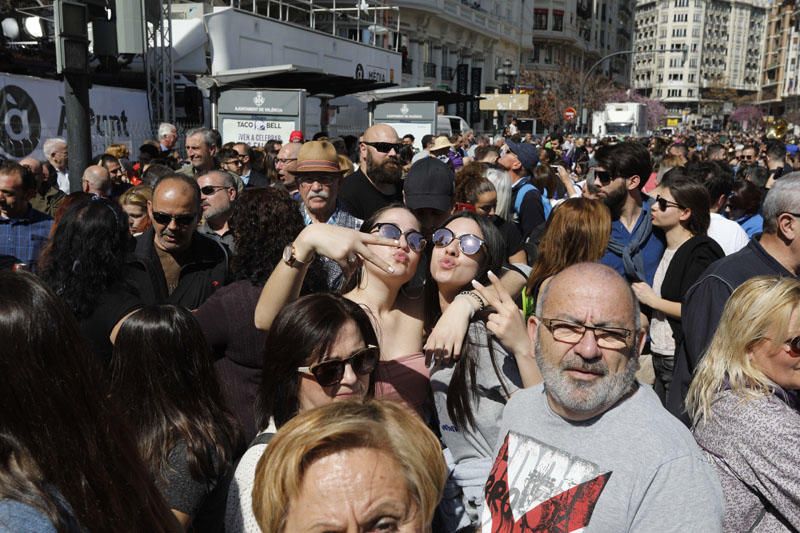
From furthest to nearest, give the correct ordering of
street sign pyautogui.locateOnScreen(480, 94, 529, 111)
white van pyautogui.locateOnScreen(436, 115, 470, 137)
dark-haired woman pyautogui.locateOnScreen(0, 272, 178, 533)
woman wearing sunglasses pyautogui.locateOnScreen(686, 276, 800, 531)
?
street sign pyautogui.locateOnScreen(480, 94, 529, 111), white van pyautogui.locateOnScreen(436, 115, 470, 137), woman wearing sunglasses pyautogui.locateOnScreen(686, 276, 800, 531), dark-haired woman pyautogui.locateOnScreen(0, 272, 178, 533)

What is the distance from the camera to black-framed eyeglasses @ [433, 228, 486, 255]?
2.92 m

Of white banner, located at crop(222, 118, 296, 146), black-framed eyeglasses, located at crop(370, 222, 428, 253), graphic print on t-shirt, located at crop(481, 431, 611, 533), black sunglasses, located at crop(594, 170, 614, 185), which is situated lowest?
graphic print on t-shirt, located at crop(481, 431, 611, 533)

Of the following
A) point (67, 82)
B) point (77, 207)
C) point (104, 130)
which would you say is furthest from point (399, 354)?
point (104, 130)

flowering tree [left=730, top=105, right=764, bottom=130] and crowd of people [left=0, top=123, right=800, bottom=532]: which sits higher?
flowering tree [left=730, top=105, right=764, bottom=130]

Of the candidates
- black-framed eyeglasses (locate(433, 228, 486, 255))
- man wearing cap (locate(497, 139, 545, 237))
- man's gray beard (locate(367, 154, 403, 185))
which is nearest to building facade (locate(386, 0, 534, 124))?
man wearing cap (locate(497, 139, 545, 237))

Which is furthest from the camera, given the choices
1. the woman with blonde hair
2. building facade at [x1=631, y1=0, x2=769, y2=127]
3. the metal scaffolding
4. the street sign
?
building facade at [x1=631, y1=0, x2=769, y2=127]

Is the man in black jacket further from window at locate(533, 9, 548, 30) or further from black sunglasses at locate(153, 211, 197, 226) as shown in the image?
window at locate(533, 9, 548, 30)

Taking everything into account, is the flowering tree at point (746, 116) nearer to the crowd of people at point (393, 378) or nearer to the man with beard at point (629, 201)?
the man with beard at point (629, 201)

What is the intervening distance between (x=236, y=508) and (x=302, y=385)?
0.44 m

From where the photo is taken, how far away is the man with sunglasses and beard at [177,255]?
3.94m

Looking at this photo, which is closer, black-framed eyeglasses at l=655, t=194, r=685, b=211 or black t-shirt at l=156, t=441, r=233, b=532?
black t-shirt at l=156, t=441, r=233, b=532

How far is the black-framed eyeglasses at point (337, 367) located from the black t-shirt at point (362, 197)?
142 inches

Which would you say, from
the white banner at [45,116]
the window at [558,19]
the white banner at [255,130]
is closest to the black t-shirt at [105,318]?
the white banner at [45,116]

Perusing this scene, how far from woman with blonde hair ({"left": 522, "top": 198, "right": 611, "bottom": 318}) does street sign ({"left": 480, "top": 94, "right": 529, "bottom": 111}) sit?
23503 mm
